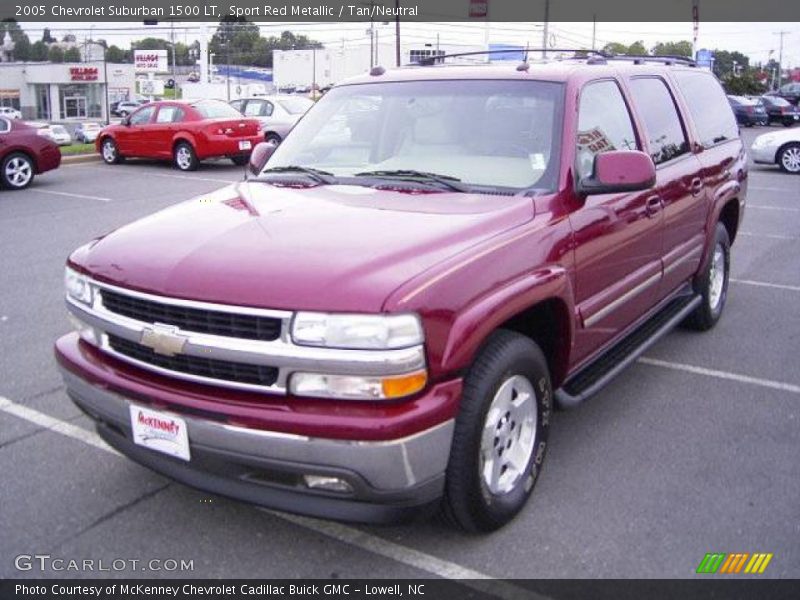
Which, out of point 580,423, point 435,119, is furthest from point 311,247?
point 580,423

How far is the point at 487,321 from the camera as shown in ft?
10.1

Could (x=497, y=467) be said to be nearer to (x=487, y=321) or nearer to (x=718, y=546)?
(x=487, y=321)

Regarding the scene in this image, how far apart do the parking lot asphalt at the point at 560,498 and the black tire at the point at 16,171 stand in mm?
9326

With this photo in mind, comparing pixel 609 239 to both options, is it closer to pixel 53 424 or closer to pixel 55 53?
pixel 53 424

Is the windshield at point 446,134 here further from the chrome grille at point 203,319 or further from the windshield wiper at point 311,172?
the chrome grille at point 203,319

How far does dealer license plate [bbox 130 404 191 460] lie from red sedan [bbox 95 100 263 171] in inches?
603

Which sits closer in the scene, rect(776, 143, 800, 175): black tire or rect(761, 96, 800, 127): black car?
rect(776, 143, 800, 175): black tire

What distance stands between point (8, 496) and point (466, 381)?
220cm

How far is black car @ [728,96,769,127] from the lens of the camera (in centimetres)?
3538

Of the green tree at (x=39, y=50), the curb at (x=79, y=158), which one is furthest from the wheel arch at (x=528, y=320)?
the green tree at (x=39, y=50)

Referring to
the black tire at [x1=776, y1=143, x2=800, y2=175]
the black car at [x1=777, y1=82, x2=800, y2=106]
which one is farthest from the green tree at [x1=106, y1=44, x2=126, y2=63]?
the black tire at [x1=776, y1=143, x2=800, y2=175]

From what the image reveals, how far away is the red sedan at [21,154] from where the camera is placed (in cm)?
1427

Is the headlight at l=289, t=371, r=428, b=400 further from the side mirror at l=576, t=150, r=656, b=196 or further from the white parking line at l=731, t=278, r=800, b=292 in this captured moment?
the white parking line at l=731, t=278, r=800, b=292

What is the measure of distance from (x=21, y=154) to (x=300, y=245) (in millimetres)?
13227
